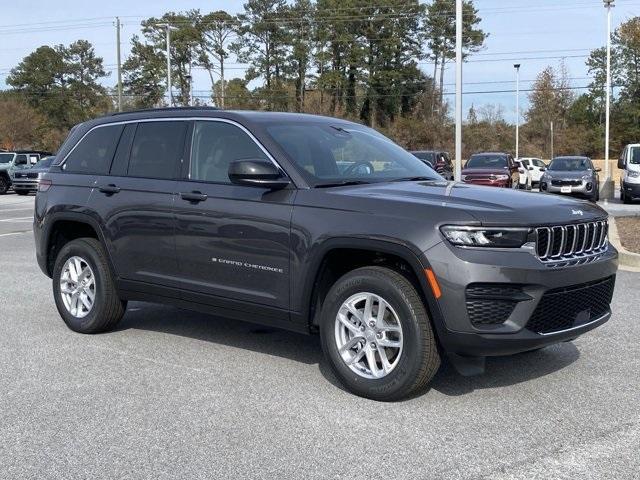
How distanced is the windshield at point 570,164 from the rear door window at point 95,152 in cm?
2205

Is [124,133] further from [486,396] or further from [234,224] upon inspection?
[486,396]

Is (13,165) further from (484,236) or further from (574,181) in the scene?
(484,236)

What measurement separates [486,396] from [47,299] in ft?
17.9

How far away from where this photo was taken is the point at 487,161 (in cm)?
2684

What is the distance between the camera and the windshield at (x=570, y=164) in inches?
1038

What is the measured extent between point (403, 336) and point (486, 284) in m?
0.62

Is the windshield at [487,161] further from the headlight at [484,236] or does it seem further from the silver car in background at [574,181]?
the headlight at [484,236]

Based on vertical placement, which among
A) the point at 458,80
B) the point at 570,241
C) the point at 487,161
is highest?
the point at 458,80

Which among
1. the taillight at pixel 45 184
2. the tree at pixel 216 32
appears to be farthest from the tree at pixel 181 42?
the taillight at pixel 45 184

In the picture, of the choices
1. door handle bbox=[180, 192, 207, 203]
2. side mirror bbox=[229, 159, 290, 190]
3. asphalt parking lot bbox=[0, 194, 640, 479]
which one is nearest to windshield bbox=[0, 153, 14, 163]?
asphalt parking lot bbox=[0, 194, 640, 479]

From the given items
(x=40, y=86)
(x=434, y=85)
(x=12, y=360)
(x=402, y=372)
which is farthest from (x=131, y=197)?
(x=40, y=86)

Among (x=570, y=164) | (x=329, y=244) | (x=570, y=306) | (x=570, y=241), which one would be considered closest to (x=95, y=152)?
(x=329, y=244)

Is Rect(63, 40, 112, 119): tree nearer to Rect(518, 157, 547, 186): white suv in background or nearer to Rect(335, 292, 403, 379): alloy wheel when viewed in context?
Rect(518, 157, 547, 186): white suv in background

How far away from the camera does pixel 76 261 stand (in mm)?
6824
